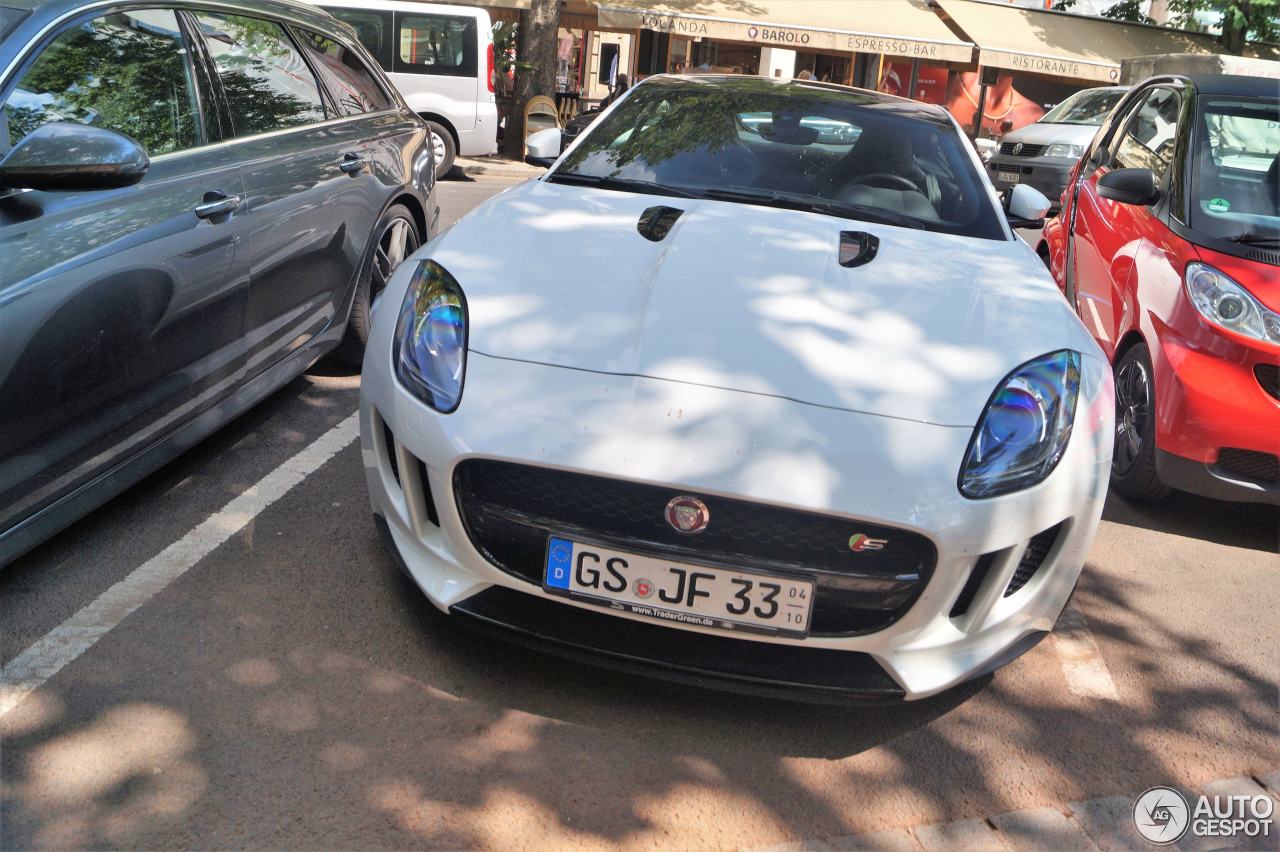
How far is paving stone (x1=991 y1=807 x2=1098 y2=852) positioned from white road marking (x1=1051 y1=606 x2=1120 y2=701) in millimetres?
586

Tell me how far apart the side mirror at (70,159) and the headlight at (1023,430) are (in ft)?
7.08

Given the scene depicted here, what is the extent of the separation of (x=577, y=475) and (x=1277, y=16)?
27421mm

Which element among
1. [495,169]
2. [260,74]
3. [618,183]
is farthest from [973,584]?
[495,169]

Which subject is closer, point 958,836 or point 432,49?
point 958,836

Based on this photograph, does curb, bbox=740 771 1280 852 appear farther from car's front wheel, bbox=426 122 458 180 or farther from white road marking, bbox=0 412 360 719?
car's front wheel, bbox=426 122 458 180

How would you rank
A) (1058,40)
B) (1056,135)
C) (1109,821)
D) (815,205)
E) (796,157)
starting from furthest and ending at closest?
(1058,40), (1056,135), (796,157), (815,205), (1109,821)

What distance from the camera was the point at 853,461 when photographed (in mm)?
2424

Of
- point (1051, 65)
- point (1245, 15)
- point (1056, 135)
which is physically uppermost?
point (1245, 15)

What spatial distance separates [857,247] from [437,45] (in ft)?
38.6

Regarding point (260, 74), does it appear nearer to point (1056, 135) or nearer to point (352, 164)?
point (352, 164)

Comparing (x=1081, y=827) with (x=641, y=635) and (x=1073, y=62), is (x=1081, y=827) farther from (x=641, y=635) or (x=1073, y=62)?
(x=1073, y=62)

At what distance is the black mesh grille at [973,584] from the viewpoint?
2.51 meters

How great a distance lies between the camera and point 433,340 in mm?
2748

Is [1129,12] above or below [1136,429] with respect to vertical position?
above
